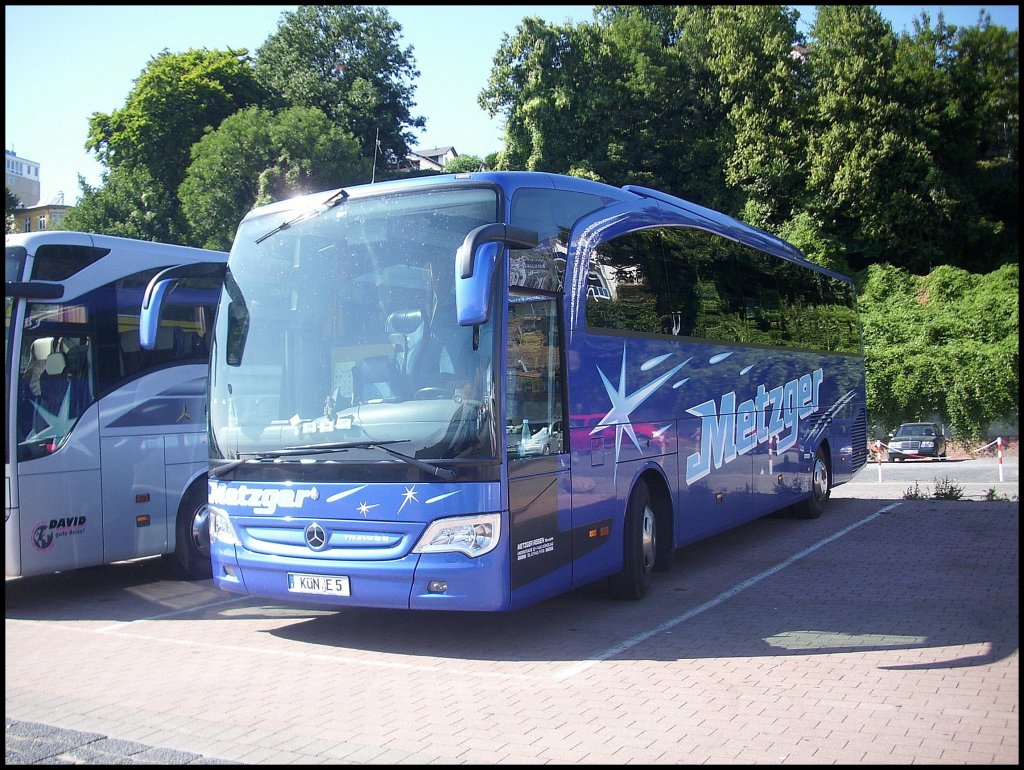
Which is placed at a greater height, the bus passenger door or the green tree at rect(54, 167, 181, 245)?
the green tree at rect(54, 167, 181, 245)

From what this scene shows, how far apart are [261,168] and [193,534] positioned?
36499 mm

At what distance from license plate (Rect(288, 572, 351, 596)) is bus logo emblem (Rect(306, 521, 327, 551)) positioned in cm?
22

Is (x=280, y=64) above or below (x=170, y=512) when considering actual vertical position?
above

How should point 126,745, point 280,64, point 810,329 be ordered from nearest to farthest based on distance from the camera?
point 126,745 → point 810,329 → point 280,64

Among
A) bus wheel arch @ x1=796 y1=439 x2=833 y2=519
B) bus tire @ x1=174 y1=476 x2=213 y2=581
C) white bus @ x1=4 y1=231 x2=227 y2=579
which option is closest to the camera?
white bus @ x1=4 y1=231 x2=227 y2=579

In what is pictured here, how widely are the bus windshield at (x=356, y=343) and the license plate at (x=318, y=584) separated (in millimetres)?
855

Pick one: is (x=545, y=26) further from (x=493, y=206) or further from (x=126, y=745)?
(x=126, y=745)

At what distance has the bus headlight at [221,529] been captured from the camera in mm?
8094

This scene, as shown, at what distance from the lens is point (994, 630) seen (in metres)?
7.98

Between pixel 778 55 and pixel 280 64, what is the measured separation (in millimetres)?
26450

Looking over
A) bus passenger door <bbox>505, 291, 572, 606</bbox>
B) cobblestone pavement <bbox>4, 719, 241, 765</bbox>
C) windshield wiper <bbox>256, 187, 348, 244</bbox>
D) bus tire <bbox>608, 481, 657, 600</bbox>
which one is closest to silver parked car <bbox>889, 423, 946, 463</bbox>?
bus tire <bbox>608, 481, 657, 600</bbox>

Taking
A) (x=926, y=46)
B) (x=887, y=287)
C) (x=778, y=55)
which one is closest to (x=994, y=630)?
(x=926, y=46)

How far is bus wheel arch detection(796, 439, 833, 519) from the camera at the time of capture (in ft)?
50.3

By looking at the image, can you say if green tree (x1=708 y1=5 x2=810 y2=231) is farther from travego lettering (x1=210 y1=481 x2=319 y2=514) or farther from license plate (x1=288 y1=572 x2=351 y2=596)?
license plate (x1=288 y1=572 x2=351 y2=596)
